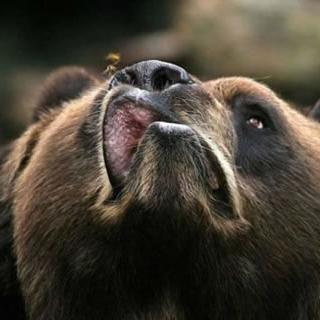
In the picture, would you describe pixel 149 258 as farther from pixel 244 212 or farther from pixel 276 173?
pixel 276 173

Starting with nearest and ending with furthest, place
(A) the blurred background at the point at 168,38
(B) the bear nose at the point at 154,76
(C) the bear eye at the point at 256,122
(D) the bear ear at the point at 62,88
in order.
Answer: (B) the bear nose at the point at 154,76, (C) the bear eye at the point at 256,122, (D) the bear ear at the point at 62,88, (A) the blurred background at the point at 168,38

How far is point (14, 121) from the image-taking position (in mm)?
11180

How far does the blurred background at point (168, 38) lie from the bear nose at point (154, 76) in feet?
23.8

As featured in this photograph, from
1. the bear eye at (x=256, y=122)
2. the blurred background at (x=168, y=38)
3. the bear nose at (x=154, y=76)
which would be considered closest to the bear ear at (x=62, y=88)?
the bear eye at (x=256, y=122)

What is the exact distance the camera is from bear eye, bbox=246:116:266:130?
4480 millimetres

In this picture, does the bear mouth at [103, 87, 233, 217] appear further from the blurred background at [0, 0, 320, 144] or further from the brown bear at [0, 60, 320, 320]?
the blurred background at [0, 0, 320, 144]

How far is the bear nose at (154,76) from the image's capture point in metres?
4.07

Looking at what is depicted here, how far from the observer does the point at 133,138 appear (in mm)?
3998

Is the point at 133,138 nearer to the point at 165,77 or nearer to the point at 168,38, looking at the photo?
the point at 165,77

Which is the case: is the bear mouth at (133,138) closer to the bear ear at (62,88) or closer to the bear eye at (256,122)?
the bear eye at (256,122)

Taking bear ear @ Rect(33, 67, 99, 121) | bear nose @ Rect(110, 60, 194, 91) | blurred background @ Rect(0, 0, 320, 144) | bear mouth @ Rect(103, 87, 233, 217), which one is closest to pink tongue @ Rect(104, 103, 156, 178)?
bear mouth @ Rect(103, 87, 233, 217)

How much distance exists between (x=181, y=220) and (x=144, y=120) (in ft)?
1.37

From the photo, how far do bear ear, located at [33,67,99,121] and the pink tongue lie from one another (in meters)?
1.40

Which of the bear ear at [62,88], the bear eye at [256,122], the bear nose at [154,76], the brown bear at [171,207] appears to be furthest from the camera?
the bear ear at [62,88]
